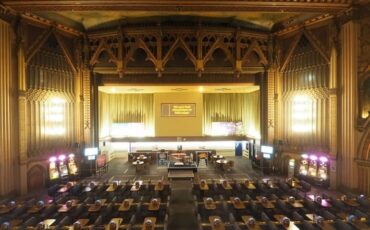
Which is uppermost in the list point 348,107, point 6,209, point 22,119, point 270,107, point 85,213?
point 270,107

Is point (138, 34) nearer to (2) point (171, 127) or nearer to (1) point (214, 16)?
(1) point (214, 16)

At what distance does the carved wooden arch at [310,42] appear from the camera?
16.1 metres

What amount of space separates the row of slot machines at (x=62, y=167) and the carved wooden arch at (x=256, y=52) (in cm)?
1274

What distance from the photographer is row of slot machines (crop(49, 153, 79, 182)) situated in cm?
1706

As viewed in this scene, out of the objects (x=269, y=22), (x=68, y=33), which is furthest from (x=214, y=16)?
(x=68, y=33)

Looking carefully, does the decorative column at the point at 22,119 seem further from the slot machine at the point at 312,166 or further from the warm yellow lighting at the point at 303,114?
the slot machine at the point at 312,166

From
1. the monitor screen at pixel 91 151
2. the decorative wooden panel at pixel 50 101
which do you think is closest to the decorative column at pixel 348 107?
the monitor screen at pixel 91 151

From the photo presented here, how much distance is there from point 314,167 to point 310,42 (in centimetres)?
728

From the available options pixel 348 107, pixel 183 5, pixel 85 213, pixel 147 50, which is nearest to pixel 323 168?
pixel 348 107

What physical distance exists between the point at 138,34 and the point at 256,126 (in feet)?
39.3

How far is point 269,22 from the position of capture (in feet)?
61.9

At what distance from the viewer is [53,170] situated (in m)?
17.1

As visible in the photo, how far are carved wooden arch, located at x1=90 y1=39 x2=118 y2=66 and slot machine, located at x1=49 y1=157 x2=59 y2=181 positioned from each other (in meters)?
6.45

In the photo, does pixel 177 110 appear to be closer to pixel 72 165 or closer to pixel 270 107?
pixel 270 107
